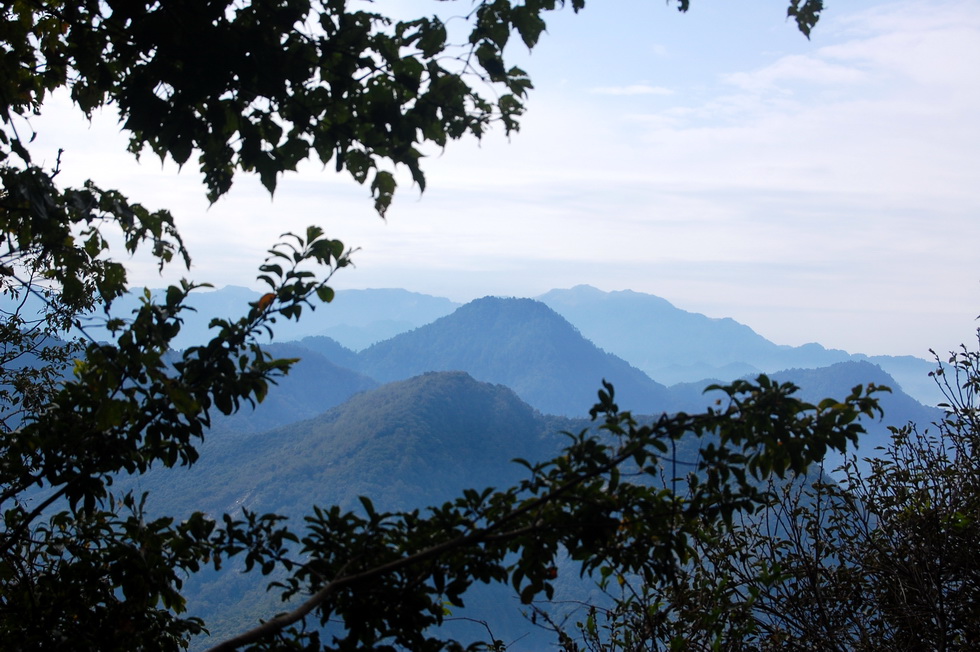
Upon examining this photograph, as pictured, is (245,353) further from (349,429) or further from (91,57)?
(349,429)

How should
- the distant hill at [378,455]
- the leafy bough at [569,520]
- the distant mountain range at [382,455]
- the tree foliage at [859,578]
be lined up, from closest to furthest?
the leafy bough at [569,520] → the tree foliage at [859,578] → the distant mountain range at [382,455] → the distant hill at [378,455]

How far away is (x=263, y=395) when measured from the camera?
2932 mm

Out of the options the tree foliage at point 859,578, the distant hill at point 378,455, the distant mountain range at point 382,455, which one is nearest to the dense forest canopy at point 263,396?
the tree foliage at point 859,578

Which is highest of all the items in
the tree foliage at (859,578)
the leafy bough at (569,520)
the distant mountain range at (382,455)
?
the leafy bough at (569,520)

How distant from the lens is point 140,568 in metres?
2.60

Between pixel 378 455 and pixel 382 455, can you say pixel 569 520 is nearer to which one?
pixel 378 455

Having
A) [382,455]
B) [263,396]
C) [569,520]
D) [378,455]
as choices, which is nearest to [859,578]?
[569,520]

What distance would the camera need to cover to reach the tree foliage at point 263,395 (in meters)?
2.22

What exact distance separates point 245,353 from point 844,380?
128 meters

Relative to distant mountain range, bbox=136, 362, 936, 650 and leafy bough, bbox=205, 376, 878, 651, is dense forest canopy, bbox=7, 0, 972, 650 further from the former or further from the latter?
distant mountain range, bbox=136, 362, 936, 650

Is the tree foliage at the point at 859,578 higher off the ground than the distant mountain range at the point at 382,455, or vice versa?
the tree foliage at the point at 859,578

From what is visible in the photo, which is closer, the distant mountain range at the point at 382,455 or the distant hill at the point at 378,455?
the distant mountain range at the point at 382,455

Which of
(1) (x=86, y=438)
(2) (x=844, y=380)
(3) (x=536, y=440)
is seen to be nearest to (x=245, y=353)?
(1) (x=86, y=438)

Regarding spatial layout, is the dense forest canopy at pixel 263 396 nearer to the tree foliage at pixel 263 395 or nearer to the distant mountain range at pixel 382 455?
the tree foliage at pixel 263 395
